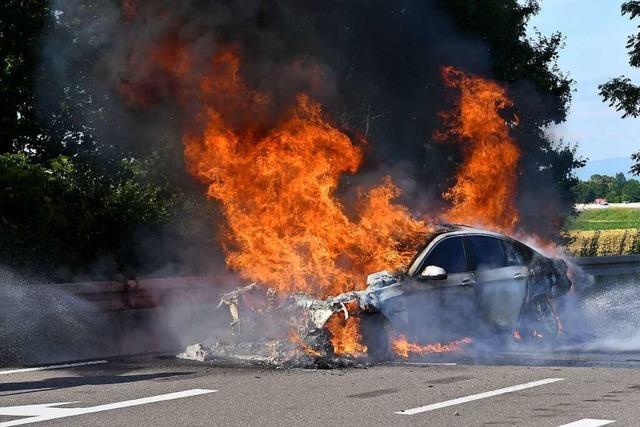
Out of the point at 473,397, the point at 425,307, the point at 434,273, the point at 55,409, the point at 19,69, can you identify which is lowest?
the point at 473,397

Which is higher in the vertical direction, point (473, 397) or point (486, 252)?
point (486, 252)

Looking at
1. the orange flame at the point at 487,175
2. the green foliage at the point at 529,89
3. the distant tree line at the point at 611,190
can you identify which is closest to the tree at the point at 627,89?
the green foliage at the point at 529,89

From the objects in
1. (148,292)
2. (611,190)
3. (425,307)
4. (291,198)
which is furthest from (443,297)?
(611,190)

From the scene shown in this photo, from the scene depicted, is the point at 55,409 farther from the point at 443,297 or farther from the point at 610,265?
the point at 610,265

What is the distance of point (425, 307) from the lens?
11234 mm

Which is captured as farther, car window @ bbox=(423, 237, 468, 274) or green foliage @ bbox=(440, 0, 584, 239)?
green foliage @ bbox=(440, 0, 584, 239)

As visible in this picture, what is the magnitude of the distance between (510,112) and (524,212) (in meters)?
2.64

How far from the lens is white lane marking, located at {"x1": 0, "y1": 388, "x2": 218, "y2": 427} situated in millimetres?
8086

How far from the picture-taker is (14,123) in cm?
2262

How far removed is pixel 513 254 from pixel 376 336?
259 cm

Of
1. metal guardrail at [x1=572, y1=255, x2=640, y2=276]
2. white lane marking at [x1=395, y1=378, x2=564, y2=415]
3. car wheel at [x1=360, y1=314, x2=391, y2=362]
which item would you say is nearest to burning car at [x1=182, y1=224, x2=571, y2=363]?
car wheel at [x1=360, y1=314, x2=391, y2=362]

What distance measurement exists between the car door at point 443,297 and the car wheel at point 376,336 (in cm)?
34

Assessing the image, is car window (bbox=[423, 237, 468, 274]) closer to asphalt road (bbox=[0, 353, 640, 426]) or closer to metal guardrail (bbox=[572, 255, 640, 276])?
asphalt road (bbox=[0, 353, 640, 426])

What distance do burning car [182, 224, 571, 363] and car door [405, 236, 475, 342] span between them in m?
0.01
